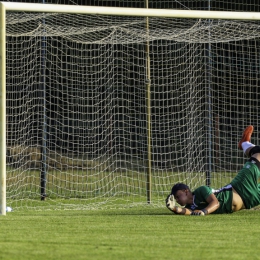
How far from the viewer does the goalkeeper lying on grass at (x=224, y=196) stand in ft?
29.5

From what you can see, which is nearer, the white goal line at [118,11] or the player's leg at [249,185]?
the player's leg at [249,185]

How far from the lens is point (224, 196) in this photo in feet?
30.2

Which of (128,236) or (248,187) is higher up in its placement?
(248,187)

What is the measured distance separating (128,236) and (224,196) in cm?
234

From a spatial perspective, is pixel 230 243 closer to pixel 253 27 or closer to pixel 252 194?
pixel 252 194

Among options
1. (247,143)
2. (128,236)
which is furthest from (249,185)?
(128,236)

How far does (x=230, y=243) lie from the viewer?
6.76m

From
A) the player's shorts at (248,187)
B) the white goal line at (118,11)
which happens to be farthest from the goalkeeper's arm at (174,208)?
the white goal line at (118,11)

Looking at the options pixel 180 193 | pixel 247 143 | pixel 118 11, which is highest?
pixel 118 11

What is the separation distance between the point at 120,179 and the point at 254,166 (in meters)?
6.51

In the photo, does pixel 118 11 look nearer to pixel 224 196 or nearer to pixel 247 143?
pixel 247 143

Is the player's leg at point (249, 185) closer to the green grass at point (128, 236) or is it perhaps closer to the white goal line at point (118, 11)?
the green grass at point (128, 236)

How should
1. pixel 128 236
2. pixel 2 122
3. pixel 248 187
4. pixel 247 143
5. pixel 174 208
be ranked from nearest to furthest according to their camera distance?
pixel 128 236 < pixel 174 208 < pixel 248 187 < pixel 2 122 < pixel 247 143

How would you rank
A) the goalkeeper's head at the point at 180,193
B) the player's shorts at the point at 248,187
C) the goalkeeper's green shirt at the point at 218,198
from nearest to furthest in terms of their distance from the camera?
the goalkeeper's head at the point at 180,193
the goalkeeper's green shirt at the point at 218,198
the player's shorts at the point at 248,187
